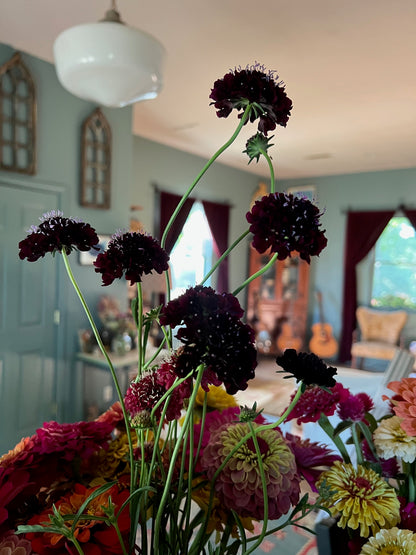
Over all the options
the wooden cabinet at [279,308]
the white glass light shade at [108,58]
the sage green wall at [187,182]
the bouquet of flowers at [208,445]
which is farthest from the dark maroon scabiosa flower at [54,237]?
the wooden cabinet at [279,308]

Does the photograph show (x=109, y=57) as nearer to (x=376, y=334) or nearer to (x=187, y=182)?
(x=187, y=182)

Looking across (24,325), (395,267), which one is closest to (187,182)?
(24,325)

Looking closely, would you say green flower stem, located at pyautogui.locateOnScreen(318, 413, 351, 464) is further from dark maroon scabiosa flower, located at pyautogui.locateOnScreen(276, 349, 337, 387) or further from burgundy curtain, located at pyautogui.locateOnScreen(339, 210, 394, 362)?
burgundy curtain, located at pyautogui.locateOnScreen(339, 210, 394, 362)

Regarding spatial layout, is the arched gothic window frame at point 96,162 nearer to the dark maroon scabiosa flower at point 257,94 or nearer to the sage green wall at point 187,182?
the sage green wall at point 187,182

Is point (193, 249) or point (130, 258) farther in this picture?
point (193, 249)

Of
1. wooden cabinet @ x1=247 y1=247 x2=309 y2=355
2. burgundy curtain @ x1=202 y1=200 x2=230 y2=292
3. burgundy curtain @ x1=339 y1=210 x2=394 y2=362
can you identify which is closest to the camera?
burgundy curtain @ x1=202 y1=200 x2=230 y2=292

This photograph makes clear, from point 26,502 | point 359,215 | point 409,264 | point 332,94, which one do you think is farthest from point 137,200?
point 26,502

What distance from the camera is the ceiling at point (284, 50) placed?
7.89 ft

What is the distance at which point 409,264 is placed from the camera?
649 cm

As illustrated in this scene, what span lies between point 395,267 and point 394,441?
6.53 metres

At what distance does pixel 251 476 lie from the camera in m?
0.51

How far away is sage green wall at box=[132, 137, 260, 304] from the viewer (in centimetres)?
510

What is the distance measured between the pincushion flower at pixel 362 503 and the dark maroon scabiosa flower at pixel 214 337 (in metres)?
0.25

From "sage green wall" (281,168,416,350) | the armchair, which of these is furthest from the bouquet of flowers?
"sage green wall" (281,168,416,350)
